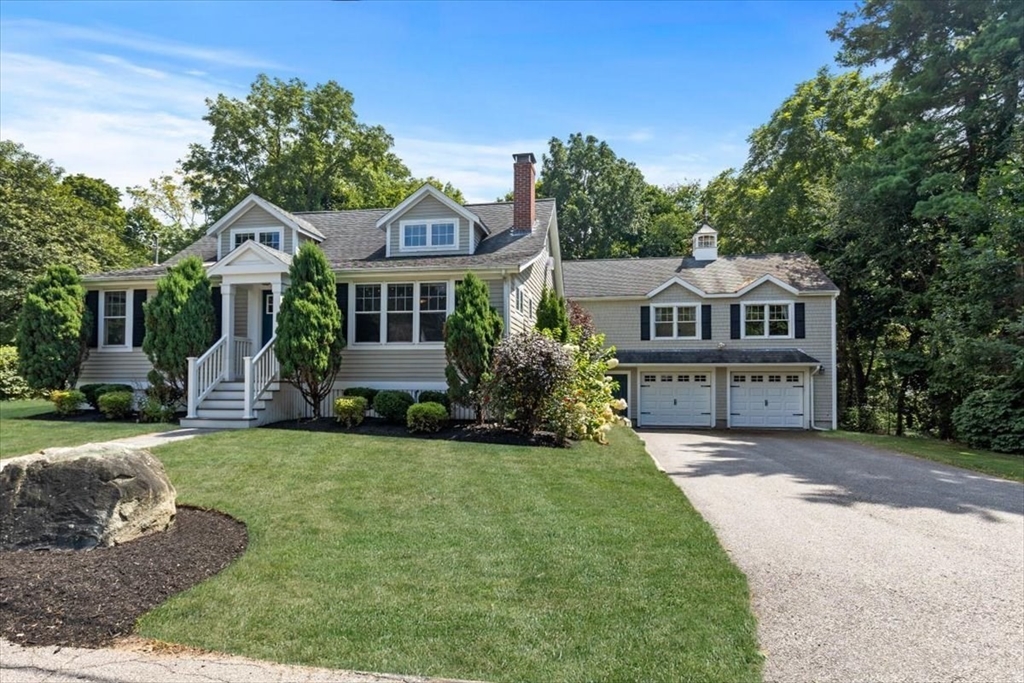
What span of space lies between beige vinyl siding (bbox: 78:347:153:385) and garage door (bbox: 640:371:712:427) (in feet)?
50.5

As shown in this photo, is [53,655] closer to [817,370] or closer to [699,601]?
[699,601]

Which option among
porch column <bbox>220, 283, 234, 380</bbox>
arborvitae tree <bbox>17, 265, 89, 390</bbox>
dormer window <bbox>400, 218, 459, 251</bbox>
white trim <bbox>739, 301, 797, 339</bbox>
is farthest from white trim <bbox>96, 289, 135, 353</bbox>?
white trim <bbox>739, 301, 797, 339</bbox>

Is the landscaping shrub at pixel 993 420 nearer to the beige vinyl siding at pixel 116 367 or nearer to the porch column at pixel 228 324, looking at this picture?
the porch column at pixel 228 324

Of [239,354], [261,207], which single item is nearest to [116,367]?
[239,354]

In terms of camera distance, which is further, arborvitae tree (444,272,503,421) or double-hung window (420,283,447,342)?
double-hung window (420,283,447,342)

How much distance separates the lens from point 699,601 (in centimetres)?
425

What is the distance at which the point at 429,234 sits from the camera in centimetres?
1575

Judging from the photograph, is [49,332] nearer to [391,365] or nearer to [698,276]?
[391,365]

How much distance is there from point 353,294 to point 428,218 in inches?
115

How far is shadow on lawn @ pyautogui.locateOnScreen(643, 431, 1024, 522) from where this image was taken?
26.2ft

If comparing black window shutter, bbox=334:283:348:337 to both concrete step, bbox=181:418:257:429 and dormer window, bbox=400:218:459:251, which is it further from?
concrete step, bbox=181:418:257:429

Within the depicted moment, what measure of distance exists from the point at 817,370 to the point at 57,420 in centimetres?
2172

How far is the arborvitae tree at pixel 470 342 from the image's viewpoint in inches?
479

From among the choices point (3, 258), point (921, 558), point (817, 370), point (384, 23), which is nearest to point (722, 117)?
point (921, 558)
